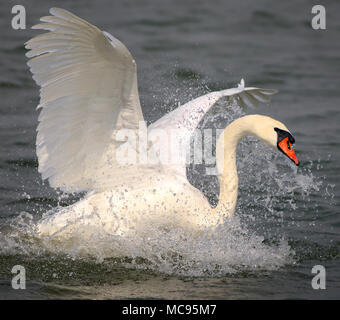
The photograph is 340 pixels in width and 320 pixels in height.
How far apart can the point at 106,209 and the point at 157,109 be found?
4392 millimetres

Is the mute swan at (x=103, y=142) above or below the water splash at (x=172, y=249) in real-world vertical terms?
→ above

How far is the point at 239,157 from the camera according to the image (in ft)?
31.4

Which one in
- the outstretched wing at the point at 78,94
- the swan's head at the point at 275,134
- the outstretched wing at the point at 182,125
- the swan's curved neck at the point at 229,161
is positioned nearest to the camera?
the outstretched wing at the point at 78,94

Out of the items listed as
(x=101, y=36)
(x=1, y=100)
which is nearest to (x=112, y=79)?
(x=101, y=36)

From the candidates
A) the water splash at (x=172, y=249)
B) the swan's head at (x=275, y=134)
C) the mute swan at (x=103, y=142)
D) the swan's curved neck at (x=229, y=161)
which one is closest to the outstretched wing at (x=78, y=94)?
the mute swan at (x=103, y=142)

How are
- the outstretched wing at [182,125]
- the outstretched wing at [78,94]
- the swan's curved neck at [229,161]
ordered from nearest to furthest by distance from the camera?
the outstretched wing at [78,94] → the swan's curved neck at [229,161] → the outstretched wing at [182,125]

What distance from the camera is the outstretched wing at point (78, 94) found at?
6.01 meters

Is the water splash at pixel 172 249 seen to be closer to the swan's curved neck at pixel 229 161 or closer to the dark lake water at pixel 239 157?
the dark lake water at pixel 239 157

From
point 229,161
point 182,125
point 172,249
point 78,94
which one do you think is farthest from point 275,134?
point 78,94

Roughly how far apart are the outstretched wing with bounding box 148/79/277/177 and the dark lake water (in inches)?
23.5

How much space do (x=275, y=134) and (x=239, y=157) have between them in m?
2.79

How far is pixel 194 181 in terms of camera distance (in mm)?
9164

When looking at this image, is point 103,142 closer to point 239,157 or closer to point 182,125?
point 182,125

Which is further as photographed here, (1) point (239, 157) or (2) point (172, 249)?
(1) point (239, 157)
